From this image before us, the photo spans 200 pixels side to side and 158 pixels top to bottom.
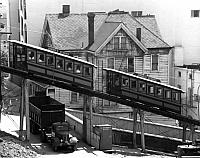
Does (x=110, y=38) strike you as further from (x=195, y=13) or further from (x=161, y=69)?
(x=195, y=13)

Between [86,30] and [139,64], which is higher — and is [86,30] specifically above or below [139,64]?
above

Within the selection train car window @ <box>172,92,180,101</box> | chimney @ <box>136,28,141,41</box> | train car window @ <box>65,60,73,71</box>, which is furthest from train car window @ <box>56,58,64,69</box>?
chimney @ <box>136,28,141,41</box>

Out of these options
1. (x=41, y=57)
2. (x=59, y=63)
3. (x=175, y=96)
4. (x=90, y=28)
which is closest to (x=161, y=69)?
(x=90, y=28)

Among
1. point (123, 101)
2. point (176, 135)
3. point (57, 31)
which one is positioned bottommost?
point (176, 135)

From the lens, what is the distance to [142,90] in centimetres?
3369

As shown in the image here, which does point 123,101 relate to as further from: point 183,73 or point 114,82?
point 183,73

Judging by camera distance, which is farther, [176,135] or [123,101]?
[176,135]

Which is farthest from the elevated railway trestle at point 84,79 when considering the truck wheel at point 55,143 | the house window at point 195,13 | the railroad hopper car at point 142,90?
the house window at point 195,13

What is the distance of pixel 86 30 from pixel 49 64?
17.3 metres

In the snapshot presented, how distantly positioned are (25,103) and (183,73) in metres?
25.2

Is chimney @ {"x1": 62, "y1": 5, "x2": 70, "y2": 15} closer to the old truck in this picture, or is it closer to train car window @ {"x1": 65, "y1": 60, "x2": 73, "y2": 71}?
the old truck

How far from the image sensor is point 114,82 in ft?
110

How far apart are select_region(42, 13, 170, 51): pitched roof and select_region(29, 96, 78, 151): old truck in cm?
1157

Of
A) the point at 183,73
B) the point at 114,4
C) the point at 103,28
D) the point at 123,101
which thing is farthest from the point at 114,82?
the point at 114,4
